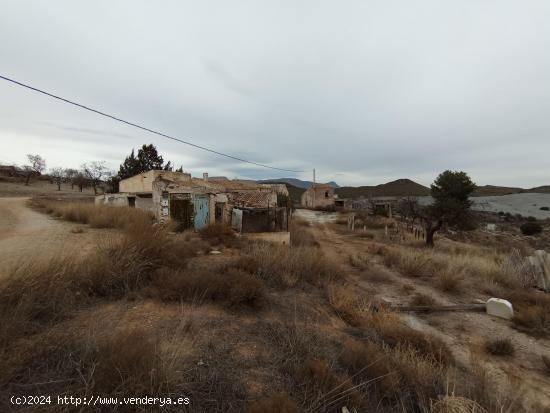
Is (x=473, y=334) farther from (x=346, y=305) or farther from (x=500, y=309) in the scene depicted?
(x=346, y=305)

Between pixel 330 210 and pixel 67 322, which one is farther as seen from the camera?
pixel 330 210

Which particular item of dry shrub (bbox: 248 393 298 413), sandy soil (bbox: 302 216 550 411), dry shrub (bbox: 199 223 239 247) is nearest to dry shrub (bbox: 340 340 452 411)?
dry shrub (bbox: 248 393 298 413)

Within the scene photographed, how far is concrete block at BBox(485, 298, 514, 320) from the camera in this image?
7.10 metres

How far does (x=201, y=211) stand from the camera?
16.6m

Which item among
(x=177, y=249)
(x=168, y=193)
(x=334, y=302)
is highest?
(x=168, y=193)

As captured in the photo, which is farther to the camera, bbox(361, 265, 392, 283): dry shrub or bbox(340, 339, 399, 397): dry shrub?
bbox(361, 265, 392, 283): dry shrub

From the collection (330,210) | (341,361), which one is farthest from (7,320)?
(330,210)

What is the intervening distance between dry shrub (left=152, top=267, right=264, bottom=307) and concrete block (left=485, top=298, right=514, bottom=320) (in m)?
6.01

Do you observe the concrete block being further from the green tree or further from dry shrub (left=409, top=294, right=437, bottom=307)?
the green tree

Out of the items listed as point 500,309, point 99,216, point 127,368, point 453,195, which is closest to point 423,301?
point 500,309

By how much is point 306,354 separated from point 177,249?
17.1 ft

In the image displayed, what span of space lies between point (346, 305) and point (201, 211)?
1186 cm

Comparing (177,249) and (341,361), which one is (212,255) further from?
(341,361)

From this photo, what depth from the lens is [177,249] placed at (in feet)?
26.2
